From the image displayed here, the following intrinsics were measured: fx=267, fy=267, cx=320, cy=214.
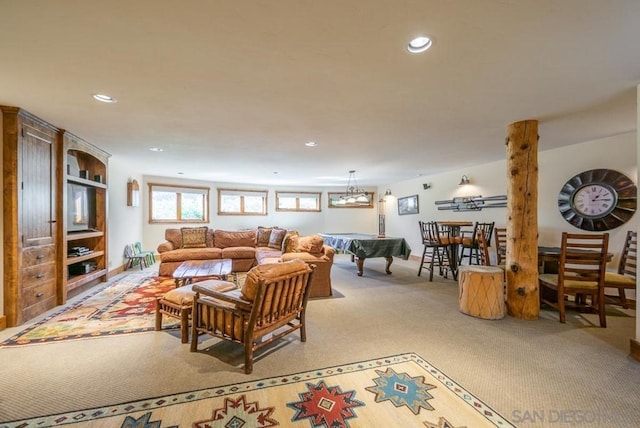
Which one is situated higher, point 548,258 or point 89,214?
point 89,214

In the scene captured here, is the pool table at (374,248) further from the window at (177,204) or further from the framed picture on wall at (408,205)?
the window at (177,204)

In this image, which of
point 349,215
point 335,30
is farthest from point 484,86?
point 349,215

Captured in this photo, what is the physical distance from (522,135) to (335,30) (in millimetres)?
2736

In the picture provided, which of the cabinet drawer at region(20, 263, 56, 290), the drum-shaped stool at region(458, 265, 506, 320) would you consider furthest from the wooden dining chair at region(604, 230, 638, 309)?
the cabinet drawer at region(20, 263, 56, 290)

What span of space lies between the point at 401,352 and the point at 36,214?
4247mm

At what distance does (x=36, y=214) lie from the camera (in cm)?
309

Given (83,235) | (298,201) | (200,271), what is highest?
(298,201)

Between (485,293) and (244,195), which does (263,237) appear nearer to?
(244,195)

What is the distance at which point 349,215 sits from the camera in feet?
31.0

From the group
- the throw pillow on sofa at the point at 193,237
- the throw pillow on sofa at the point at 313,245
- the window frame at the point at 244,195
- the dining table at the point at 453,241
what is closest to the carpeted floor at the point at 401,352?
the throw pillow on sofa at the point at 313,245

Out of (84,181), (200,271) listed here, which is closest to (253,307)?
(200,271)

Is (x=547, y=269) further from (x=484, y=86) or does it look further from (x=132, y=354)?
(x=132, y=354)

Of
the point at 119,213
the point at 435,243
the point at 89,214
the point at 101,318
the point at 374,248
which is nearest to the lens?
the point at 101,318

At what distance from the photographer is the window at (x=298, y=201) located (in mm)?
8964
